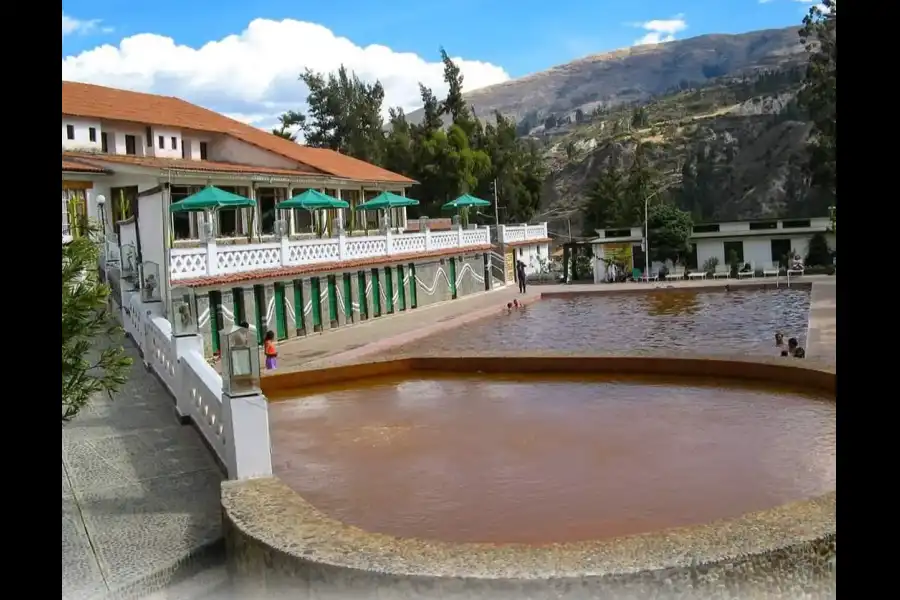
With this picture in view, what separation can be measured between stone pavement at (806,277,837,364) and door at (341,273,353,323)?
1192cm

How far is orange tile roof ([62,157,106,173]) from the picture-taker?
69.7ft

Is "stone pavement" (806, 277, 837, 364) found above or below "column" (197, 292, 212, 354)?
below

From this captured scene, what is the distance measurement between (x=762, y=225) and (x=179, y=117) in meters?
24.7

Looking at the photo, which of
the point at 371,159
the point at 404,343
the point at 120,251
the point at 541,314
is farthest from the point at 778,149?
the point at 120,251

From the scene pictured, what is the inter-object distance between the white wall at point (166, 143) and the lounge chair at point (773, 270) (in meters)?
23.3

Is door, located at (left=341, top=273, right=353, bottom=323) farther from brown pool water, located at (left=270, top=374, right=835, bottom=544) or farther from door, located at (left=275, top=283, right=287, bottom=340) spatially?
brown pool water, located at (left=270, top=374, right=835, bottom=544)

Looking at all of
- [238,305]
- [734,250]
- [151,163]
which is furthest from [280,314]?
[734,250]

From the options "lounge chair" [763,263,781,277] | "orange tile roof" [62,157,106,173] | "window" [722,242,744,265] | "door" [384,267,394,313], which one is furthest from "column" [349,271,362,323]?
"window" [722,242,744,265]

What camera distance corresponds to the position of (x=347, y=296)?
74.5 feet

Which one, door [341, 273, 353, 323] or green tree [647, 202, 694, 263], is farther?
green tree [647, 202, 694, 263]

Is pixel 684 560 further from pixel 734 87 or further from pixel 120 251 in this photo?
pixel 734 87

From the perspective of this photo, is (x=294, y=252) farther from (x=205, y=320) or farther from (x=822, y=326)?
(x=822, y=326)

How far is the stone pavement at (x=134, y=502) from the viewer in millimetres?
5520

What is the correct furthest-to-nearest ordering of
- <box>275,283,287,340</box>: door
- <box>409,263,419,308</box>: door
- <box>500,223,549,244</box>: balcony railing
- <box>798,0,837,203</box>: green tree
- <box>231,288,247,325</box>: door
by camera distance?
<box>798,0,837,203</box>: green tree, <box>500,223,549,244</box>: balcony railing, <box>409,263,419,308</box>: door, <box>275,283,287,340</box>: door, <box>231,288,247,325</box>: door
